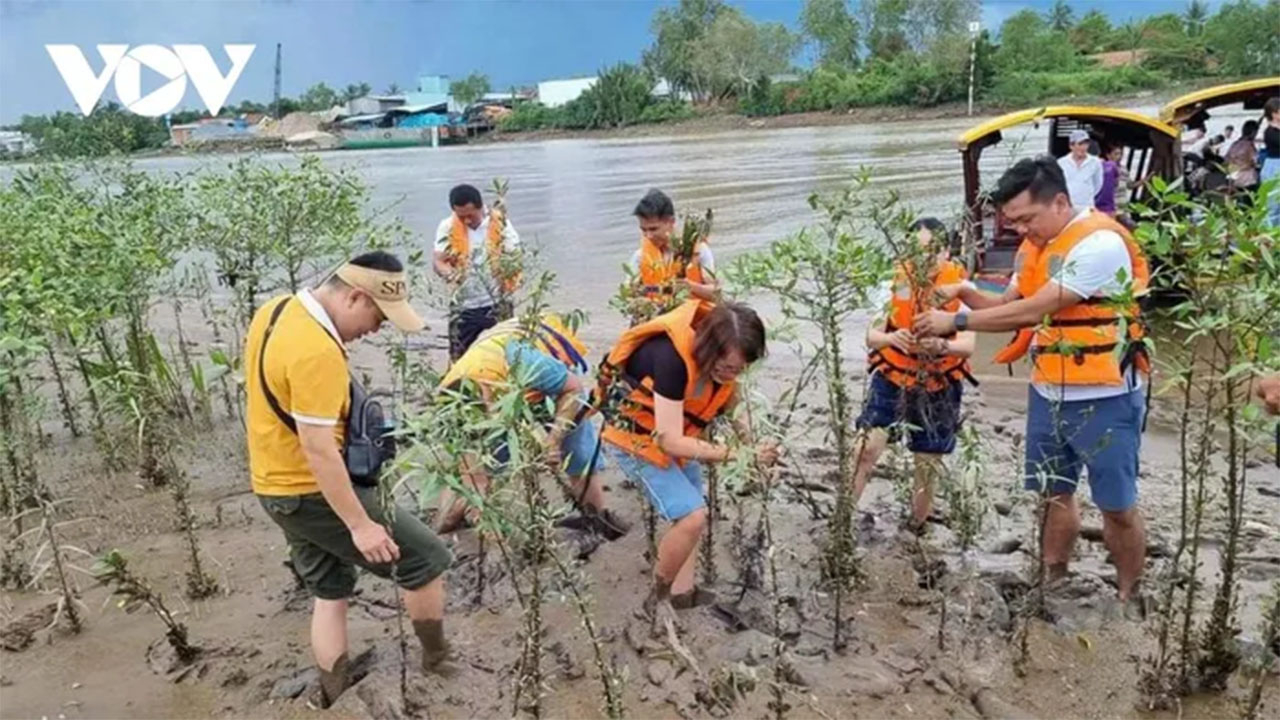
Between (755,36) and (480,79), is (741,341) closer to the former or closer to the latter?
(755,36)

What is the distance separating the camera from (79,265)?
207 inches

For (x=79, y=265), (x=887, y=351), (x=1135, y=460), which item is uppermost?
(x=79, y=265)

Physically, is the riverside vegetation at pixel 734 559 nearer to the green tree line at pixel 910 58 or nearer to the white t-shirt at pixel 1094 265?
the white t-shirt at pixel 1094 265

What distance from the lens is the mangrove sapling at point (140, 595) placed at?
327 cm

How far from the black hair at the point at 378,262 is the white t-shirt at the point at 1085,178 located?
8614 mm

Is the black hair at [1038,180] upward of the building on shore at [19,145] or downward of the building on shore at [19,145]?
downward

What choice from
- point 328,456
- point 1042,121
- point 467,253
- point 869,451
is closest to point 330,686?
point 328,456

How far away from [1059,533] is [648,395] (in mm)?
1842

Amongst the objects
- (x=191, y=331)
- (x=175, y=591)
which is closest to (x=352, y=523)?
(x=175, y=591)

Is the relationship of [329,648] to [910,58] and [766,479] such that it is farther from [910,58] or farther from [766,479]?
[910,58]

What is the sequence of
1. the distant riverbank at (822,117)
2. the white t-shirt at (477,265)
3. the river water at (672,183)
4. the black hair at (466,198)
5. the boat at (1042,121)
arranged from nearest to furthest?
the white t-shirt at (477,265) < the black hair at (466,198) < the boat at (1042,121) < the river water at (672,183) < the distant riverbank at (822,117)

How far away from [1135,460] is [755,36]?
8676 centimetres

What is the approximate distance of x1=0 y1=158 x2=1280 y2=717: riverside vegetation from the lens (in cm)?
289

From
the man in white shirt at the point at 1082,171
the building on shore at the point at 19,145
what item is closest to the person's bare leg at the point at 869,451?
the man in white shirt at the point at 1082,171
